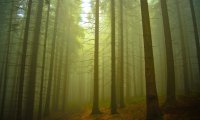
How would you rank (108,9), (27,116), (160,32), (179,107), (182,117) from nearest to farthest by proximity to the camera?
(182,117) → (179,107) → (27,116) → (108,9) → (160,32)

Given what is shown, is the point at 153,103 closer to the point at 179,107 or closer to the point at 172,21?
the point at 179,107

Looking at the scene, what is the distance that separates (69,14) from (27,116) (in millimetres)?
13789

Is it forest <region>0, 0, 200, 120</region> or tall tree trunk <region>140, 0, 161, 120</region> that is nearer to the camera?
A: tall tree trunk <region>140, 0, 161, 120</region>

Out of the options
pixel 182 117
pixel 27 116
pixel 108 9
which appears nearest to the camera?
pixel 182 117

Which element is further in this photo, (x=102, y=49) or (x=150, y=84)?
(x=102, y=49)

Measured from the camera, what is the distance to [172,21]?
85.3 ft

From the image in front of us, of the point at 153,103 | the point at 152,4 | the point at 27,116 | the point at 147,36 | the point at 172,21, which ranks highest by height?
the point at 152,4

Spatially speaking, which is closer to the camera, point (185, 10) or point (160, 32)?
point (185, 10)

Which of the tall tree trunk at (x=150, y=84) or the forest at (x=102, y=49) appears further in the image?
the forest at (x=102, y=49)

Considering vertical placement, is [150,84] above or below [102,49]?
below

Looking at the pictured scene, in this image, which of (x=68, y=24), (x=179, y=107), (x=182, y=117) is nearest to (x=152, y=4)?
(x=68, y=24)

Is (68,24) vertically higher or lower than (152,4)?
lower

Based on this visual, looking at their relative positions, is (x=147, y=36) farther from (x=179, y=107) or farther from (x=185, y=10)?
(x=185, y=10)

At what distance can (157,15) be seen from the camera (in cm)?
2752
